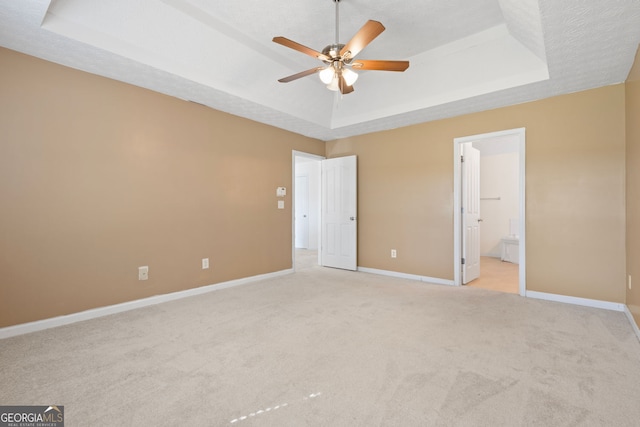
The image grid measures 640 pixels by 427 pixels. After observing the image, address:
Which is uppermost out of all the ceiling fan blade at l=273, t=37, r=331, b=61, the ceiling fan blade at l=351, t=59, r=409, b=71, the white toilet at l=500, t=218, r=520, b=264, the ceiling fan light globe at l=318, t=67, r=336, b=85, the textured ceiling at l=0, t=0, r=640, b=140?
the textured ceiling at l=0, t=0, r=640, b=140

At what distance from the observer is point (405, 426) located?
1.46m

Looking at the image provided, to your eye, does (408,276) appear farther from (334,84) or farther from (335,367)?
(334,84)

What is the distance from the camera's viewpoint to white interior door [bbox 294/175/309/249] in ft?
27.4

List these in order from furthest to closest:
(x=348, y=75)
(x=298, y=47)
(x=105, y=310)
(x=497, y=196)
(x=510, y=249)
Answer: (x=497, y=196) → (x=510, y=249) → (x=105, y=310) → (x=348, y=75) → (x=298, y=47)

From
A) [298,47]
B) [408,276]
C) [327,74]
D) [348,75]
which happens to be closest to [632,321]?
[408,276]

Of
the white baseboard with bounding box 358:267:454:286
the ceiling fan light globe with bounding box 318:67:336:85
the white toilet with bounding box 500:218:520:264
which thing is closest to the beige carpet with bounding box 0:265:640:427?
the white baseboard with bounding box 358:267:454:286

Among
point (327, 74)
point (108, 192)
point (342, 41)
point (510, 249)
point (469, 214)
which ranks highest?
point (342, 41)

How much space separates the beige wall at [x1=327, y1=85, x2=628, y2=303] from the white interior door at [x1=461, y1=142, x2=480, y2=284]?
7.6 inches

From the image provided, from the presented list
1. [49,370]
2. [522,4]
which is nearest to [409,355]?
[49,370]

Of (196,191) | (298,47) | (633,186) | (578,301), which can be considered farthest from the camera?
(196,191)

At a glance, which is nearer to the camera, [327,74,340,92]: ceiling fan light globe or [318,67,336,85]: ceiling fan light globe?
[318,67,336,85]: ceiling fan light globe

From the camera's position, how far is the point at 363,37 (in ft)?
7.07

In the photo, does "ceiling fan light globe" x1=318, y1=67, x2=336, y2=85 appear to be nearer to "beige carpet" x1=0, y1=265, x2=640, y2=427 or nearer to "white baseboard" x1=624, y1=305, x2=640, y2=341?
"beige carpet" x1=0, y1=265, x2=640, y2=427

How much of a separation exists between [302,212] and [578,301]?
6301 mm
